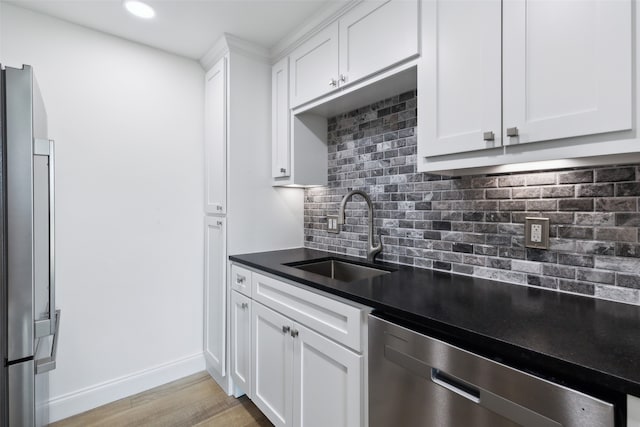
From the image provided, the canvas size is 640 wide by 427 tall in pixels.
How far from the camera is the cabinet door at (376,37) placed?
1.33 m

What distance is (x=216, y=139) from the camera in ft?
7.13

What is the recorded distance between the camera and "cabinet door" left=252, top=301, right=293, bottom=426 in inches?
59.7

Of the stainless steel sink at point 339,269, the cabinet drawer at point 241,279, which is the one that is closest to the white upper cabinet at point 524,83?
A: the stainless steel sink at point 339,269

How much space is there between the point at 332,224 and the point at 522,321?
1.41 m

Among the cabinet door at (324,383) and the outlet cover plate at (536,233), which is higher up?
the outlet cover plate at (536,233)

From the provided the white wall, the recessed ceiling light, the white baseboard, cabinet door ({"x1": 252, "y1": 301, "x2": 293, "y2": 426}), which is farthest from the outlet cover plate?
the white baseboard

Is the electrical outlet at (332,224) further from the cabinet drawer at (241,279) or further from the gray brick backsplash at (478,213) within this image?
the cabinet drawer at (241,279)

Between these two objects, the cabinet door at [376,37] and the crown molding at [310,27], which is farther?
the crown molding at [310,27]

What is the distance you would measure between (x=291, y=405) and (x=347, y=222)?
1.11m

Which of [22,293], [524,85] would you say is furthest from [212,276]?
[524,85]

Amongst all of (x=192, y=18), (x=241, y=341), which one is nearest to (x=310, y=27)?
A: (x=192, y=18)

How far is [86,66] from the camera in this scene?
1908 mm

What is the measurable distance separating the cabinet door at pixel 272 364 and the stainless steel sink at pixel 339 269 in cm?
35

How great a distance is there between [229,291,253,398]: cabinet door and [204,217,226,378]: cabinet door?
11cm
